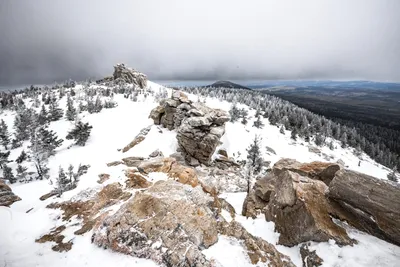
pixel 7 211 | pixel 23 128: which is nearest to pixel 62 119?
pixel 23 128

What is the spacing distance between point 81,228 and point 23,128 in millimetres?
53042

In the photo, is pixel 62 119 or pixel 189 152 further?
pixel 62 119

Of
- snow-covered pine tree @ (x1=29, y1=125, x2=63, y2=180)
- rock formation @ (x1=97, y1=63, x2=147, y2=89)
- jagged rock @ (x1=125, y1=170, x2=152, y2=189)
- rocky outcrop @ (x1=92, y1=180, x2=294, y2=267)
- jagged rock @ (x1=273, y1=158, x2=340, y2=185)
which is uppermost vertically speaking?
rock formation @ (x1=97, y1=63, x2=147, y2=89)

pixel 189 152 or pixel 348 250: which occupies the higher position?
pixel 348 250

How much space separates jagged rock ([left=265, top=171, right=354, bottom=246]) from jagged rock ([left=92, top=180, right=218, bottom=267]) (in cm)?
473

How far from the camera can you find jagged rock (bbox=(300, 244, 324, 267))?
34.1 ft

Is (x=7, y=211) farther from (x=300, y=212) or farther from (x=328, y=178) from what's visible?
(x=328, y=178)

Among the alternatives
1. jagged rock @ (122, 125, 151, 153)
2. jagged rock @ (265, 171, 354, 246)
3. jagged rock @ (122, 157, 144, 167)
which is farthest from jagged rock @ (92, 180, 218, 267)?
jagged rock @ (122, 125, 151, 153)

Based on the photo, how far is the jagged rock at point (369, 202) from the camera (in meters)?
10.1

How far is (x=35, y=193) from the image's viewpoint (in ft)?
72.5

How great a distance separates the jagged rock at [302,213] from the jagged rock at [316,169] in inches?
109

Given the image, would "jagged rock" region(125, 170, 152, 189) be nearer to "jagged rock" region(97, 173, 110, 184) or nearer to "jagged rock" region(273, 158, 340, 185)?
"jagged rock" region(97, 173, 110, 184)

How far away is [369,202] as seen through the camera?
35.5 feet

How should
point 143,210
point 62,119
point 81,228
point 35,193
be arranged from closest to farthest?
point 143,210
point 81,228
point 35,193
point 62,119
